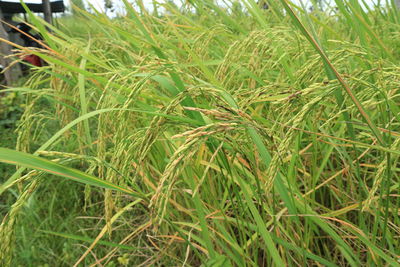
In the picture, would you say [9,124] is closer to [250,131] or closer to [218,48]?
[218,48]

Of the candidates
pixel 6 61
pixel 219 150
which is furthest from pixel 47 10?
pixel 219 150

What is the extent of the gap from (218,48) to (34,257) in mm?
1246

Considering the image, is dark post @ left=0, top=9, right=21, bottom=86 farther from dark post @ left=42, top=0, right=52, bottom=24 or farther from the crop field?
the crop field

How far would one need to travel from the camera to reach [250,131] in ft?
3.13

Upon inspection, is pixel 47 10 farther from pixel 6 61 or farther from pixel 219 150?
pixel 219 150

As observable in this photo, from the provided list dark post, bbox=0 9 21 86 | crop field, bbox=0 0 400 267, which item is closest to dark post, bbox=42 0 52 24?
dark post, bbox=0 9 21 86

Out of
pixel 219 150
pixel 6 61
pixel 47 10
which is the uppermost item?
pixel 47 10

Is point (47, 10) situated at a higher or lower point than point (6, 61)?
higher

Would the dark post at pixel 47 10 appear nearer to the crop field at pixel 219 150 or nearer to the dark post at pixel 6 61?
the dark post at pixel 6 61

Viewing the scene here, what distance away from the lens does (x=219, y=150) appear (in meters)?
0.96

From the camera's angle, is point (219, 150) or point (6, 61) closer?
point (219, 150)

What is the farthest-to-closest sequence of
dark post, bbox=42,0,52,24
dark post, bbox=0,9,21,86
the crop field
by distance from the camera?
dark post, bbox=42,0,52,24
dark post, bbox=0,9,21,86
the crop field

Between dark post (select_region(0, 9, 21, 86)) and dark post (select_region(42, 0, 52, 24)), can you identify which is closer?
dark post (select_region(0, 9, 21, 86))

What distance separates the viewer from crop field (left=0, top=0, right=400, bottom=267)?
807mm
